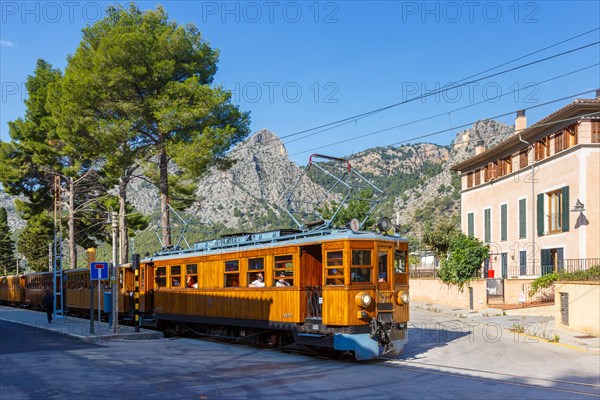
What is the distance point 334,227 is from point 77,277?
63.6 ft

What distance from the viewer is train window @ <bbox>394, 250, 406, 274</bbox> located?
1445cm

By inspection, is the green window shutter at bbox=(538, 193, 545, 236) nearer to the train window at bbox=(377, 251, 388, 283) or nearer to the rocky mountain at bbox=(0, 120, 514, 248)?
the train window at bbox=(377, 251, 388, 283)

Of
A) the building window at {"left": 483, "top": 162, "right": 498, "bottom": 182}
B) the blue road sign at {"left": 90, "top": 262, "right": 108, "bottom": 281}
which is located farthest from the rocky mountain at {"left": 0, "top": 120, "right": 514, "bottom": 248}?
the blue road sign at {"left": 90, "top": 262, "right": 108, "bottom": 281}

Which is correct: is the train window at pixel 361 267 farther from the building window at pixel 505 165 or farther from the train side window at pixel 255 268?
the building window at pixel 505 165

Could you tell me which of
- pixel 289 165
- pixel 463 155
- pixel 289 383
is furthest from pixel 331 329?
pixel 289 165

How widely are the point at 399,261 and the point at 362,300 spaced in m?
1.84

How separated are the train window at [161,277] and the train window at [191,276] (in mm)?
1618

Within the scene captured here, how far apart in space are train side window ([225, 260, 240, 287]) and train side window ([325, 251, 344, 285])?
344cm

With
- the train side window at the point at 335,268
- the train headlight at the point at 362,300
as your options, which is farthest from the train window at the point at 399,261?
the train side window at the point at 335,268

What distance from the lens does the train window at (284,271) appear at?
1441cm

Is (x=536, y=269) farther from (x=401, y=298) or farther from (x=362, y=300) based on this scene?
(x=362, y=300)

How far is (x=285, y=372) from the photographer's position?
11.9 m

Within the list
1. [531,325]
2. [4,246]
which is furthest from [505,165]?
[4,246]

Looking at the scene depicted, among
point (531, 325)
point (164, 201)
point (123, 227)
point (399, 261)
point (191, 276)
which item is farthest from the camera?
point (123, 227)
